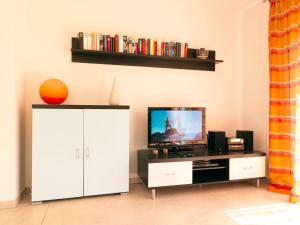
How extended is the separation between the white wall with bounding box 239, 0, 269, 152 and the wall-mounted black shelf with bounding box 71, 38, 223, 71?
54 centimetres

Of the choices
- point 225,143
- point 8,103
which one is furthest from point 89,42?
point 225,143

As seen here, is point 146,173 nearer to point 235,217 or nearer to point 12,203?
point 235,217

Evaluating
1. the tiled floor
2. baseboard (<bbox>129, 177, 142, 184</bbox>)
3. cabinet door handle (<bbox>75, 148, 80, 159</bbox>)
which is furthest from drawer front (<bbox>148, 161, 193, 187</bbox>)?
cabinet door handle (<bbox>75, 148, 80, 159</bbox>)

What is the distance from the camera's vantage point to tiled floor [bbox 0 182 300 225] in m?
2.06

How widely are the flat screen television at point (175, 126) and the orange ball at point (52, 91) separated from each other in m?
1.08

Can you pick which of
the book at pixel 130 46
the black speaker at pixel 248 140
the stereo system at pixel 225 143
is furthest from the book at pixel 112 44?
the black speaker at pixel 248 140

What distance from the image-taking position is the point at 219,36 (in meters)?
3.55

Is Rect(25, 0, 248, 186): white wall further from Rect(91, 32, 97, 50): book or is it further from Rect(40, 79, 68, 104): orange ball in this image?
Rect(40, 79, 68, 104): orange ball

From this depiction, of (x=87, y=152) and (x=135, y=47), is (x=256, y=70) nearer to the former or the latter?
(x=135, y=47)

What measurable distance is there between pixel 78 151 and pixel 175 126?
1.25m

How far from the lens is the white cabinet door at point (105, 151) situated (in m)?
2.56

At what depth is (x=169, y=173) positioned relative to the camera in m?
2.62

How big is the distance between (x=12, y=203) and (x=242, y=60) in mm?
3605

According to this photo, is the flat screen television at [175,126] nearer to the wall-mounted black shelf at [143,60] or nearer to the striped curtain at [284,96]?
the wall-mounted black shelf at [143,60]
